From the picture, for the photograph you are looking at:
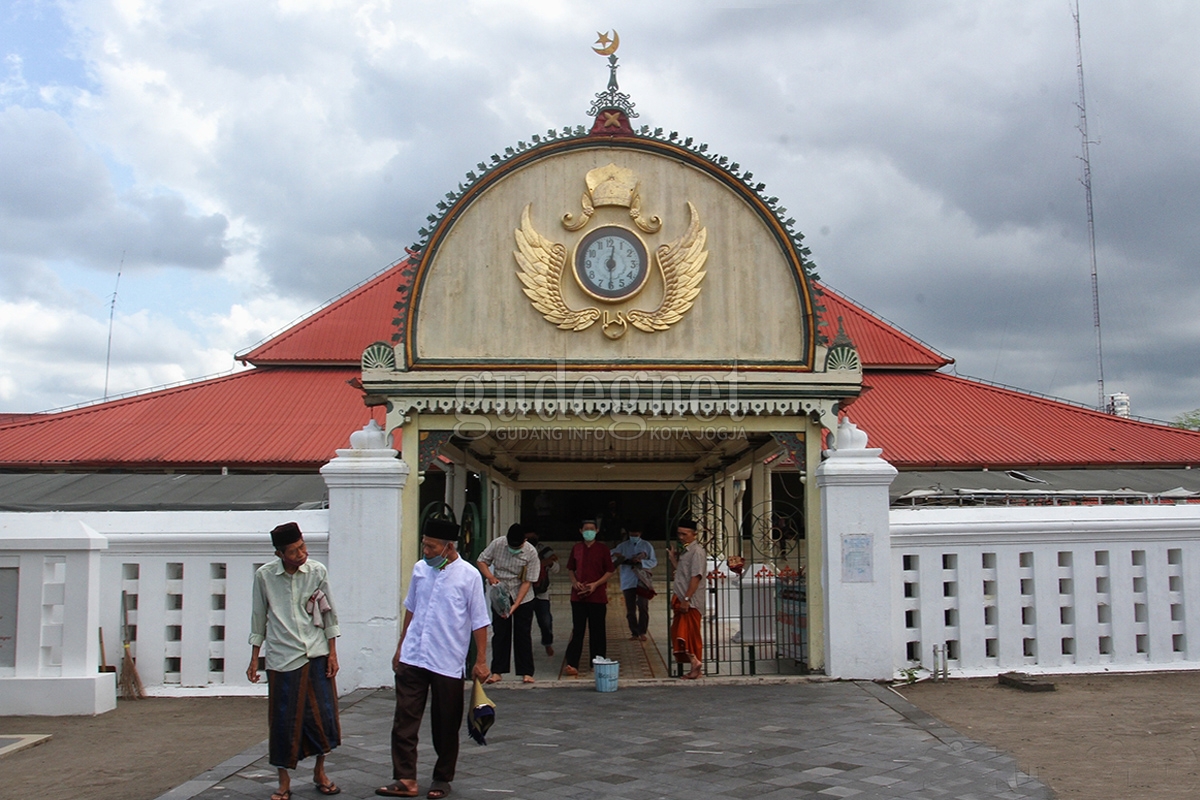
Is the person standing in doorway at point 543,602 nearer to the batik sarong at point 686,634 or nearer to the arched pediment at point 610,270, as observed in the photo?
the batik sarong at point 686,634

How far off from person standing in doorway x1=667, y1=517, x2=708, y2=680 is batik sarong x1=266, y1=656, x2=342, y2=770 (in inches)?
171

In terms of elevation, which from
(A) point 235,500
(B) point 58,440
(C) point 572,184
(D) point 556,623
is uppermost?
(C) point 572,184

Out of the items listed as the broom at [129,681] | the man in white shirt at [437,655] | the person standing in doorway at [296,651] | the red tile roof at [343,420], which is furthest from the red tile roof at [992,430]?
the person standing in doorway at [296,651]

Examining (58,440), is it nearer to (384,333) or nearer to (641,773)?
(384,333)

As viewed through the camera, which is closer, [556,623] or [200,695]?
[200,695]

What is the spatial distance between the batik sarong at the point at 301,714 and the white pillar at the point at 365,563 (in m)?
3.05

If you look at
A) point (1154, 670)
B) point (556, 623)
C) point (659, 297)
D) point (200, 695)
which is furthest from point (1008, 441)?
point (200, 695)

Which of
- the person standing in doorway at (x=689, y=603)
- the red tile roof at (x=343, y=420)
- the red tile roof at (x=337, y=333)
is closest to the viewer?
the person standing in doorway at (x=689, y=603)

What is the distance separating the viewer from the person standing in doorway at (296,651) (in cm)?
545

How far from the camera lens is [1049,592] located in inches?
365

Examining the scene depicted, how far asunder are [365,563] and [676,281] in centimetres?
378

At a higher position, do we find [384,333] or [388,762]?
[384,333]

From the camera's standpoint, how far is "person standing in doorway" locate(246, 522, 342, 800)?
5453 millimetres

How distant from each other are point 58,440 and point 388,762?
1664 cm
